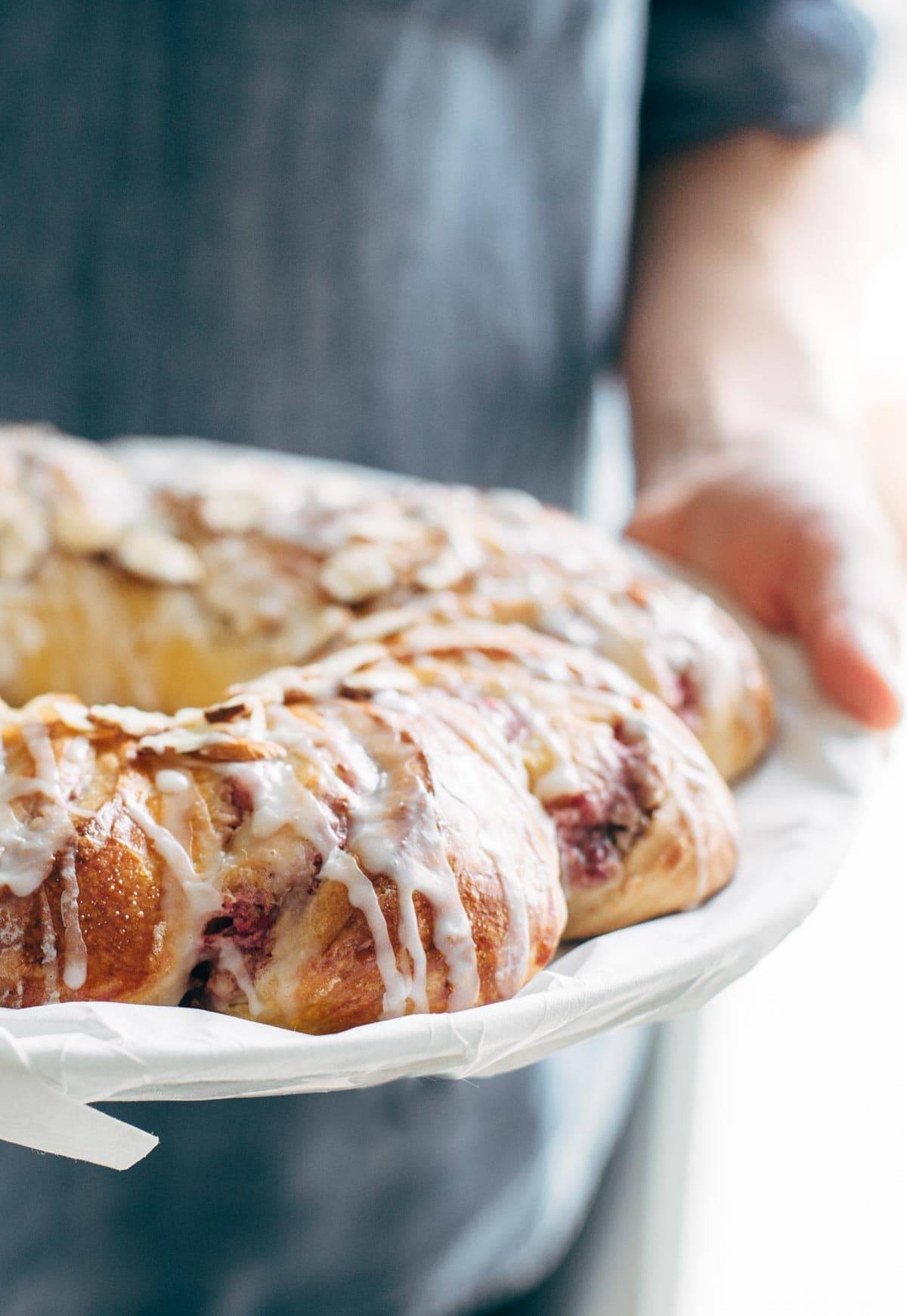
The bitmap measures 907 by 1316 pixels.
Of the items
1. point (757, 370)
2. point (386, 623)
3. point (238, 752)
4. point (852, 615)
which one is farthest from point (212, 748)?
point (757, 370)

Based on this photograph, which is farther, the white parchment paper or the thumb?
the thumb

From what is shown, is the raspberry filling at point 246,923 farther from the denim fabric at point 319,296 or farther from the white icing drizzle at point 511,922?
the denim fabric at point 319,296

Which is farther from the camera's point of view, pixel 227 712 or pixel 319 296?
pixel 319 296

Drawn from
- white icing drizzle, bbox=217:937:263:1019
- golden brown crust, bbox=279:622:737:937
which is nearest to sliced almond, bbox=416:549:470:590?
golden brown crust, bbox=279:622:737:937

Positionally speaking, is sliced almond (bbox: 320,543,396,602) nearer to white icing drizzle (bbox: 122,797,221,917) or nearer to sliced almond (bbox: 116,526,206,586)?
sliced almond (bbox: 116,526,206,586)

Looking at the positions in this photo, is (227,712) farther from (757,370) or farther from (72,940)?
(757,370)
